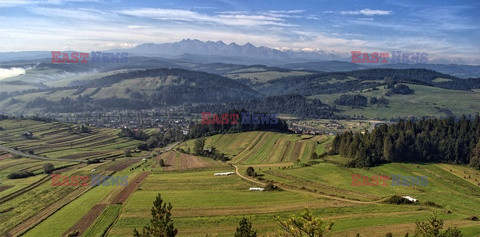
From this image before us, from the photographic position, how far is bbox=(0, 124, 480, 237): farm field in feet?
186

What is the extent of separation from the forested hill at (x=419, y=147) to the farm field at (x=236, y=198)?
4.14m

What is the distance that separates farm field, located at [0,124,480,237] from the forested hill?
414 cm

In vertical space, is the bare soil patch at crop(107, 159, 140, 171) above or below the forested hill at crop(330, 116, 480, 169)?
below

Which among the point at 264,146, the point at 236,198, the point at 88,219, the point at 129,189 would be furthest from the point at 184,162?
the point at 88,219

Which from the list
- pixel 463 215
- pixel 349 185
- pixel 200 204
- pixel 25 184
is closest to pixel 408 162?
pixel 349 185

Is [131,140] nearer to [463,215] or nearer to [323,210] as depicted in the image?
[323,210]

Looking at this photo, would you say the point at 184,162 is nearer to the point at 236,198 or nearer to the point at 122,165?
the point at 122,165

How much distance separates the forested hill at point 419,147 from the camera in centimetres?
9619

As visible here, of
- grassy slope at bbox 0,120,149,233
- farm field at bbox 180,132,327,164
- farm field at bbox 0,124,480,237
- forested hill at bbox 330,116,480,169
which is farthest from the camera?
farm field at bbox 180,132,327,164

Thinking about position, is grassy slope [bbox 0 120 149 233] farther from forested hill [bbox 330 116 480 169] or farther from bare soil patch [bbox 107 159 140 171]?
forested hill [bbox 330 116 480 169]

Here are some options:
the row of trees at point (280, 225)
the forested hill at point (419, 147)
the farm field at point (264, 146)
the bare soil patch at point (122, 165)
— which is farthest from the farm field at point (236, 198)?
the row of trees at point (280, 225)

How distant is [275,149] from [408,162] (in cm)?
4945

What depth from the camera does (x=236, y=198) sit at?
7162 cm

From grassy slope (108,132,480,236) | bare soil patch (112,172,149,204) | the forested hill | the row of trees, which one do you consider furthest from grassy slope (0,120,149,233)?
the forested hill
